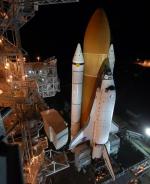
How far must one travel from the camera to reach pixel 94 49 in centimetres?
1129

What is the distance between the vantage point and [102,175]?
12461 mm

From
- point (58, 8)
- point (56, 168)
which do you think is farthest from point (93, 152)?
point (58, 8)

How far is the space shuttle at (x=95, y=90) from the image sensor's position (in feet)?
35.3

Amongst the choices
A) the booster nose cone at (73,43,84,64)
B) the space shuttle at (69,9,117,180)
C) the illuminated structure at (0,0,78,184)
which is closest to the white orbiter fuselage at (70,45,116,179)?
the space shuttle at (69,9,117,180)

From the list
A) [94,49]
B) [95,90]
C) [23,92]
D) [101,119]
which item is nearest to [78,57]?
[94,49]

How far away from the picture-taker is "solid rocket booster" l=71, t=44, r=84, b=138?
37.4ft

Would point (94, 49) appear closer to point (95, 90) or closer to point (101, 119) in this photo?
point (95, 90)

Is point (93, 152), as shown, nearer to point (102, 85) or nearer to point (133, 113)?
point (102, 85)

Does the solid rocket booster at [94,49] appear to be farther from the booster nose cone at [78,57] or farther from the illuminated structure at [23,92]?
the illuminated structure at [23,92]

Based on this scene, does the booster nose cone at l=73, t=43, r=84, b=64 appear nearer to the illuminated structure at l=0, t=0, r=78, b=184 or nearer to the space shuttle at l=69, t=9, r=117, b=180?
the space shuttle at l=69, t=9, r=117, b=180

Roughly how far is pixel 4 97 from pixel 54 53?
21.4 meters

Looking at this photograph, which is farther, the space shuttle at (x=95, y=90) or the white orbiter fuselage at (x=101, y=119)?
the space shuttle at (x=95, y=90)

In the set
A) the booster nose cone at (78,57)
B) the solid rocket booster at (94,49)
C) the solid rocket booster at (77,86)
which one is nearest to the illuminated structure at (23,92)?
the solid rocket booster at (94,49)

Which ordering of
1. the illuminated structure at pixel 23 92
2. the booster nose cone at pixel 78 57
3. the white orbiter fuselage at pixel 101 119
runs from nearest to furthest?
the illuminated structure at pixel 23 92, the white orbiter fuselage at pixel 101 119, the booster nose cone at pixel 78 57
